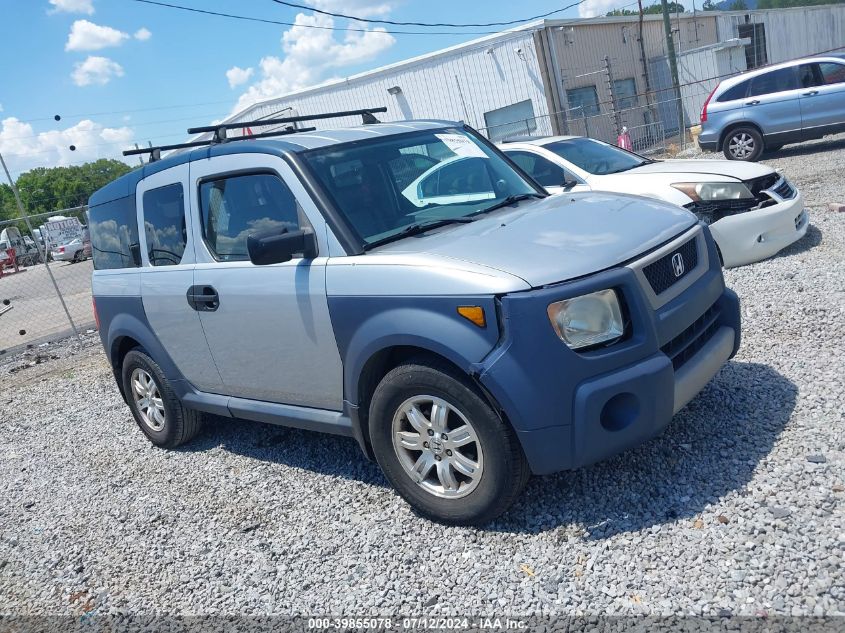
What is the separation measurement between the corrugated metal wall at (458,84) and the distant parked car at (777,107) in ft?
32.2

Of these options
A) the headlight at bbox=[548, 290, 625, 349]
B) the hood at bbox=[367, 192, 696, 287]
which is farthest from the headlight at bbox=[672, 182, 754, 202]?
the headlight at bbox=[548, 290, 625, 349]

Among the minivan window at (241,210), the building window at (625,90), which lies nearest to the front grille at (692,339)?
the minivan window at (241,210)

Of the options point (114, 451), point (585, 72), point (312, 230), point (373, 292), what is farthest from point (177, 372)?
point (585, 72)

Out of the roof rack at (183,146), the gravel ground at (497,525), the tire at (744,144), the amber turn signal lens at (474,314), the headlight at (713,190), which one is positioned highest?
the roof rack at (183,146)

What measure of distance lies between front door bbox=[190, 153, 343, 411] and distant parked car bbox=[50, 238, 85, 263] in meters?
33.6

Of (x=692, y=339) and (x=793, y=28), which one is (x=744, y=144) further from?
(x=793, y=28)

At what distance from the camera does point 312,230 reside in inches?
151

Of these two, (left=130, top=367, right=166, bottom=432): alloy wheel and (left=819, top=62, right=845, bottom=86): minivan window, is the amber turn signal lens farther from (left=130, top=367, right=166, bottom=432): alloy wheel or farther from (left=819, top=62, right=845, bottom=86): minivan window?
(left=819, top=62, right=845, bottom=86): minivan window

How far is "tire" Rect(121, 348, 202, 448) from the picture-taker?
5.38m

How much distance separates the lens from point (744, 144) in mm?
14844

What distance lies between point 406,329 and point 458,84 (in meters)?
24.0

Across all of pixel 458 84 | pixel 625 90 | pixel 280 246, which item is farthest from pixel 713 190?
pixel 625 90

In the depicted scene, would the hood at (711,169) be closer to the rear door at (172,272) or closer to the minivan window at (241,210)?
the minivan window at (241,210)

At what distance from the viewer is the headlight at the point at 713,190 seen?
6.99m
